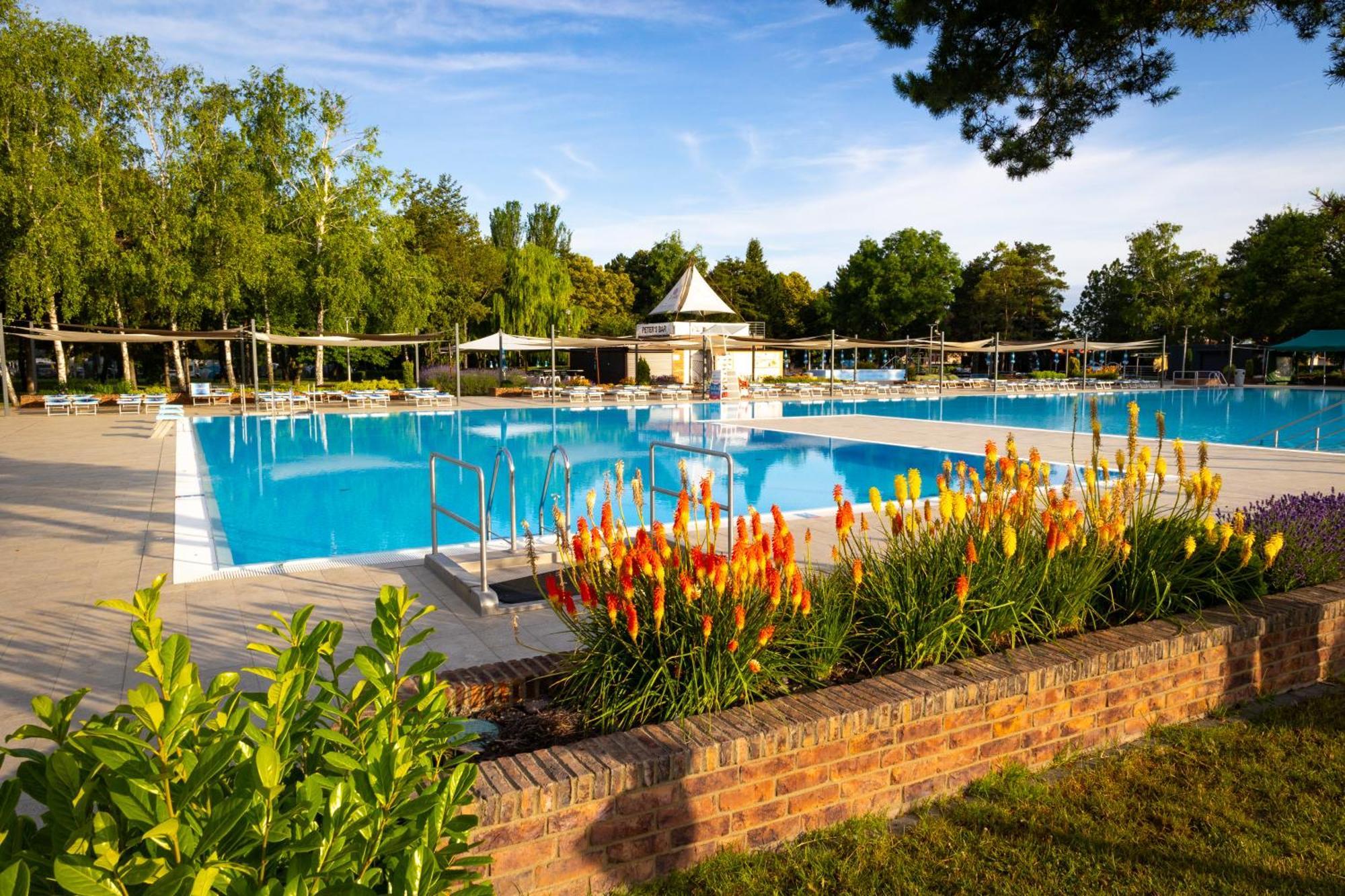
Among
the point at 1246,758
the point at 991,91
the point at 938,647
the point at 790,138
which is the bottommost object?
the point at 1246,758

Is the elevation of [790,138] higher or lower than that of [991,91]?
higher

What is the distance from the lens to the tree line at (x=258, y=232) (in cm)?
2383

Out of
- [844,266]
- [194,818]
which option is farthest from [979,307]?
[194,818]

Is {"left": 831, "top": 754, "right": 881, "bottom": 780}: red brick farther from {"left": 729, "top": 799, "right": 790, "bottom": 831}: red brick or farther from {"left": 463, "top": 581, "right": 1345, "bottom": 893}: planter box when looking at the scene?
{"left": 729, "top": 799, "right": 790, "bottom": 831}: red brick

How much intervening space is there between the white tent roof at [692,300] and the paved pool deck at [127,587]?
109 feet

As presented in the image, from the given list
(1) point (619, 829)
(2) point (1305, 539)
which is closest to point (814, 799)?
(1) point (619, 829)

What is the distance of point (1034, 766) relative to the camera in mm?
3389

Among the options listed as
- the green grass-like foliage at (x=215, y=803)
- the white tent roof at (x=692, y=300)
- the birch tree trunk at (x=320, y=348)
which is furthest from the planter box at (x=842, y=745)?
the white tent roof at (x=692, y=300)

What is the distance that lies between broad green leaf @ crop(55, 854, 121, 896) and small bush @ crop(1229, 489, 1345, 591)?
16.4 feet

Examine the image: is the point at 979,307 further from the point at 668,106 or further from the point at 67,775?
the point at 67,775

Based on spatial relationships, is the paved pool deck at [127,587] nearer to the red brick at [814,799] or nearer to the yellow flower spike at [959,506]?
the red brick at [814,799]

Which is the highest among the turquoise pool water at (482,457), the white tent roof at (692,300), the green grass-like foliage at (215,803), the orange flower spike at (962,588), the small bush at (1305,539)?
the white tent roof at (692,300)

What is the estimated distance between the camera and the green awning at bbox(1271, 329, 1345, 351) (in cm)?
4059

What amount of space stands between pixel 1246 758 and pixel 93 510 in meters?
10.2
